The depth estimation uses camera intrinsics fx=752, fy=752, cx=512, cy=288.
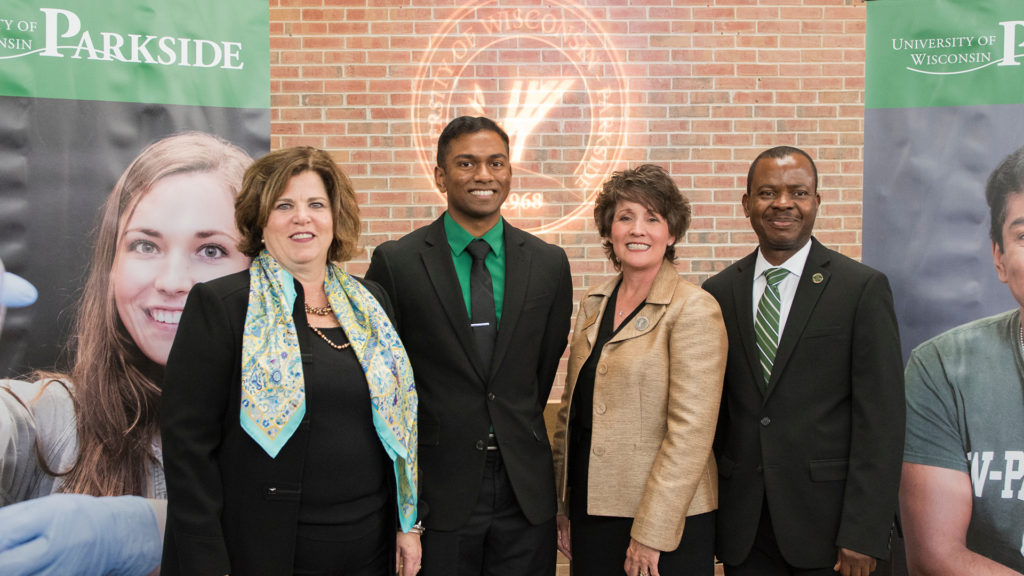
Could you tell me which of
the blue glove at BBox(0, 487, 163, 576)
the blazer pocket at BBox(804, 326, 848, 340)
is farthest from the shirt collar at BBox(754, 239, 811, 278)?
the blue glove at BBox(0, 487, 163, 576)

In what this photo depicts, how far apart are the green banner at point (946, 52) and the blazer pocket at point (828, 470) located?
1.61 meters

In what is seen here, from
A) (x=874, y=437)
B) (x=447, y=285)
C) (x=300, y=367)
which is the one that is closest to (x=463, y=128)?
(x=447, y=285)

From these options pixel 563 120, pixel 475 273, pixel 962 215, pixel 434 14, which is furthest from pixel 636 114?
pixel 475 273

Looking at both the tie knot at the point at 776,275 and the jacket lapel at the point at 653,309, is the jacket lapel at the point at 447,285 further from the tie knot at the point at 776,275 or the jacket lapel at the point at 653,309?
the tie knot at the point at 776,275

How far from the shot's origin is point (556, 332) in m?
2.47

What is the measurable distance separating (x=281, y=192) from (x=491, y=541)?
1177 mm

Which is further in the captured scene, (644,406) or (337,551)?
(644,406)

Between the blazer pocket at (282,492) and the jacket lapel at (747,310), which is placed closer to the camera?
the blazer pocket at (282,492)

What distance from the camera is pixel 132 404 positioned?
9.50 feet

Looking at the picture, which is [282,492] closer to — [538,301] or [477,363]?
[477,363]

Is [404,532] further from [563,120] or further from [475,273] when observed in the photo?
[563,120]

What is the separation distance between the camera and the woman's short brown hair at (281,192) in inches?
78.6

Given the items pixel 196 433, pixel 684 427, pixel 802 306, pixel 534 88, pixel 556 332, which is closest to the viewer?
pixel 196 433

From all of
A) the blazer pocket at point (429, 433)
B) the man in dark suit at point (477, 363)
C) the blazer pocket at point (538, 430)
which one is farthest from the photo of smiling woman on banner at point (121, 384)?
the blazer pocket at point (538, 430)
